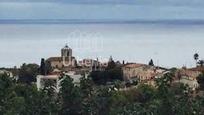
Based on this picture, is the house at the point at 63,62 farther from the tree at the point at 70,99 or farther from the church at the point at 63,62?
the tree at the point at 70,99

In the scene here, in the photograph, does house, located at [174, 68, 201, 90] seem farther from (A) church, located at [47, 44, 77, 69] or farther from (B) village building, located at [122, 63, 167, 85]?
→ (A) church, located at [47, 44, 77, 69]

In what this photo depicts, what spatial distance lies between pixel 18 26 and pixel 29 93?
119669mm

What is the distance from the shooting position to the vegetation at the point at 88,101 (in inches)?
876

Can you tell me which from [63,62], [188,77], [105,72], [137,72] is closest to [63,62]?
[63,62]

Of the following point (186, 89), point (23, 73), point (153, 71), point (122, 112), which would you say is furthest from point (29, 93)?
point (153, 71)

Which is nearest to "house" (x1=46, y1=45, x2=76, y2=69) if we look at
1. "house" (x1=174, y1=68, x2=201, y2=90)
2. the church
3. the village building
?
the church

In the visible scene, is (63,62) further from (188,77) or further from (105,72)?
(188,77)

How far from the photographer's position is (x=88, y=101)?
24.1m

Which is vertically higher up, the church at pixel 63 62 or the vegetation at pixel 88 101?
the church at pixel 63 62

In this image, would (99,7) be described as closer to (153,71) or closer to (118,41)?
(118,41)

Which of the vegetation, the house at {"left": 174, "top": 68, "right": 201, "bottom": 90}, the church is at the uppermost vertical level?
the church

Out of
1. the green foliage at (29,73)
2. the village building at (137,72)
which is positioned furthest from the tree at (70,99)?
the village building at (137,72)

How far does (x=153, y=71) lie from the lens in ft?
153

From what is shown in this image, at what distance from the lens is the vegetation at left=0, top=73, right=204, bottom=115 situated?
73.0 feet
